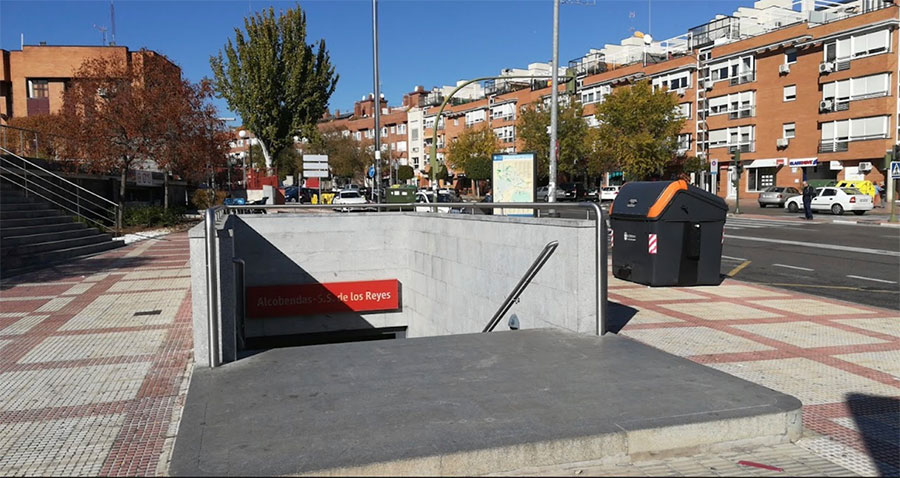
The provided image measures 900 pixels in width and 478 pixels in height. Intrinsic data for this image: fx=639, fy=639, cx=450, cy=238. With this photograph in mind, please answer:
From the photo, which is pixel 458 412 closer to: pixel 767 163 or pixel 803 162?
pixel 803 162

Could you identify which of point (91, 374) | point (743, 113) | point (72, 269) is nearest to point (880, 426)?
point (91, 374)

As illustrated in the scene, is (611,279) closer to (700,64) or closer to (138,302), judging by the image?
(138,302)

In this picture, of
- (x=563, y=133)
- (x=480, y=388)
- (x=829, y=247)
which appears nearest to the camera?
(x=480, y=388)

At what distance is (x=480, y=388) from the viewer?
465 cm

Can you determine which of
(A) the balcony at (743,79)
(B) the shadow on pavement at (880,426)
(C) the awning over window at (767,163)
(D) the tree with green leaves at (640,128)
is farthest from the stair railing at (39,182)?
(A) the balcony at (743,79)

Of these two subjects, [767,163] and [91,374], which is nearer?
[91,374]

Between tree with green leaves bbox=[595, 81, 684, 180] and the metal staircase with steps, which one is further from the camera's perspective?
tree with green leaves bbox=[595, 81, 684, 180]

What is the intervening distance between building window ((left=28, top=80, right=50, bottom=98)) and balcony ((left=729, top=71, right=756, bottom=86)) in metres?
54.3

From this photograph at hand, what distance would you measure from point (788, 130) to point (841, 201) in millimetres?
16207

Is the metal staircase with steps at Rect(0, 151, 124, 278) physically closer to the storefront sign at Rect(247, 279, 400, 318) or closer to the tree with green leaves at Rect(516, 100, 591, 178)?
the storefront sign at Rect(247, 279, 400, 318)

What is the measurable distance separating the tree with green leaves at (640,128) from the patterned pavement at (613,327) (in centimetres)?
3824

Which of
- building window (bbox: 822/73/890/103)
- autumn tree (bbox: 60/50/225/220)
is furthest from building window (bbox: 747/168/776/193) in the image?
autumn tree (bbox: 60/50/225/220)

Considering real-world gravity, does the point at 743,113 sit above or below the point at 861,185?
above

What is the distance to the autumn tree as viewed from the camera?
24656 mm
